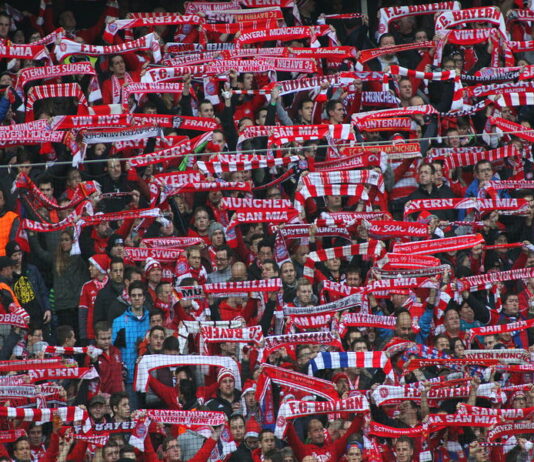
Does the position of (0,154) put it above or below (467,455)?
above

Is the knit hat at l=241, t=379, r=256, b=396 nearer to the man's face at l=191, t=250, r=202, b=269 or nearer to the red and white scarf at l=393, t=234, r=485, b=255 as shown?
the man's face at l=191, t=250, r=202, b=269

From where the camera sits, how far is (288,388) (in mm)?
14820

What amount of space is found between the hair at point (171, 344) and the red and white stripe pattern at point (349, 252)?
6.19 feet

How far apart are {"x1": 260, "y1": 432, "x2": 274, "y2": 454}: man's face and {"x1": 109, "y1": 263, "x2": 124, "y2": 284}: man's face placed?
2.33 metres

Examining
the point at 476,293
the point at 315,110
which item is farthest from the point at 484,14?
the point at 476,293

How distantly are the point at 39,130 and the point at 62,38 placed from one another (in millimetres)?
2221

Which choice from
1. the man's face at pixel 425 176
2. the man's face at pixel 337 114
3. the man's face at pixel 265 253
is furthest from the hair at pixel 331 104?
the man's face at pixel 265 253

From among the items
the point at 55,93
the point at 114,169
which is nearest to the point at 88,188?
the point at 114,169

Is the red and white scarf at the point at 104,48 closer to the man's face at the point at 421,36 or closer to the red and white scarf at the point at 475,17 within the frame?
the man's face at the point at 421,36

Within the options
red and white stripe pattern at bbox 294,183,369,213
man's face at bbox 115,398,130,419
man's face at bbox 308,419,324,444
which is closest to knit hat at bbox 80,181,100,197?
red and white stripe pattern at bbox 294,183,369,213

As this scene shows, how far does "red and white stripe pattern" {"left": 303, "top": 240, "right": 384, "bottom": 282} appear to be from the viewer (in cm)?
1638

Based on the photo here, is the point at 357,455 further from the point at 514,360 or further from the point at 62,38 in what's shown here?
the point at 62,38

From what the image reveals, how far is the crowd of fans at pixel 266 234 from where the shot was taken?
14594mm

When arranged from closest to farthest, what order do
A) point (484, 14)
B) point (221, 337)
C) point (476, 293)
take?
point (221, 337)
point (476, 293)
point (484, 14)
